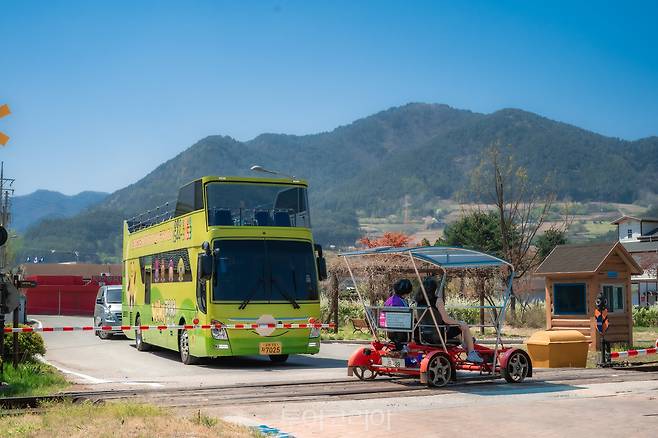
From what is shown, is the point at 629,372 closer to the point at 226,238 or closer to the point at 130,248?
the point at 226,238

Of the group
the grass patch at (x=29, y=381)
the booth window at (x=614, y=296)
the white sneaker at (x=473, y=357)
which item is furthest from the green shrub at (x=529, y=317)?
the grass patch at (x=29, y=381)

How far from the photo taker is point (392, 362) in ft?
48.1

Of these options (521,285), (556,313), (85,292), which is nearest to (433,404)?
(556,313)

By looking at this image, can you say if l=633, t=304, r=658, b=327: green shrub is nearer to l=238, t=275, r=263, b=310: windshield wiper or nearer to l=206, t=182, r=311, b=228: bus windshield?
l=206, t=182, r=311, b=228: bus windshield

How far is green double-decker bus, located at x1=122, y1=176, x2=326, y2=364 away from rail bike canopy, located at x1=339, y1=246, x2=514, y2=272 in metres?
4.96

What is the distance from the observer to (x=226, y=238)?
768 inches

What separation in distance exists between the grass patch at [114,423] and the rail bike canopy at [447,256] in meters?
5.07

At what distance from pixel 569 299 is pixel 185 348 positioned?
40.9 feet

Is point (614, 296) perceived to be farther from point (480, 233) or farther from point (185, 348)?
point (480, 233)

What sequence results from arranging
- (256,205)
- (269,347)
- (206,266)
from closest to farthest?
(206,266) → (269,347) → (256,205)

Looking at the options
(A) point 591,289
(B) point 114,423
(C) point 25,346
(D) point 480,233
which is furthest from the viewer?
(D) point 480,233

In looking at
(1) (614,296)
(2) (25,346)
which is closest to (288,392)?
(2) (25,346)

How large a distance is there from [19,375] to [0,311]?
2.02 m

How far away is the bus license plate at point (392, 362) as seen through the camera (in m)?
14.6
